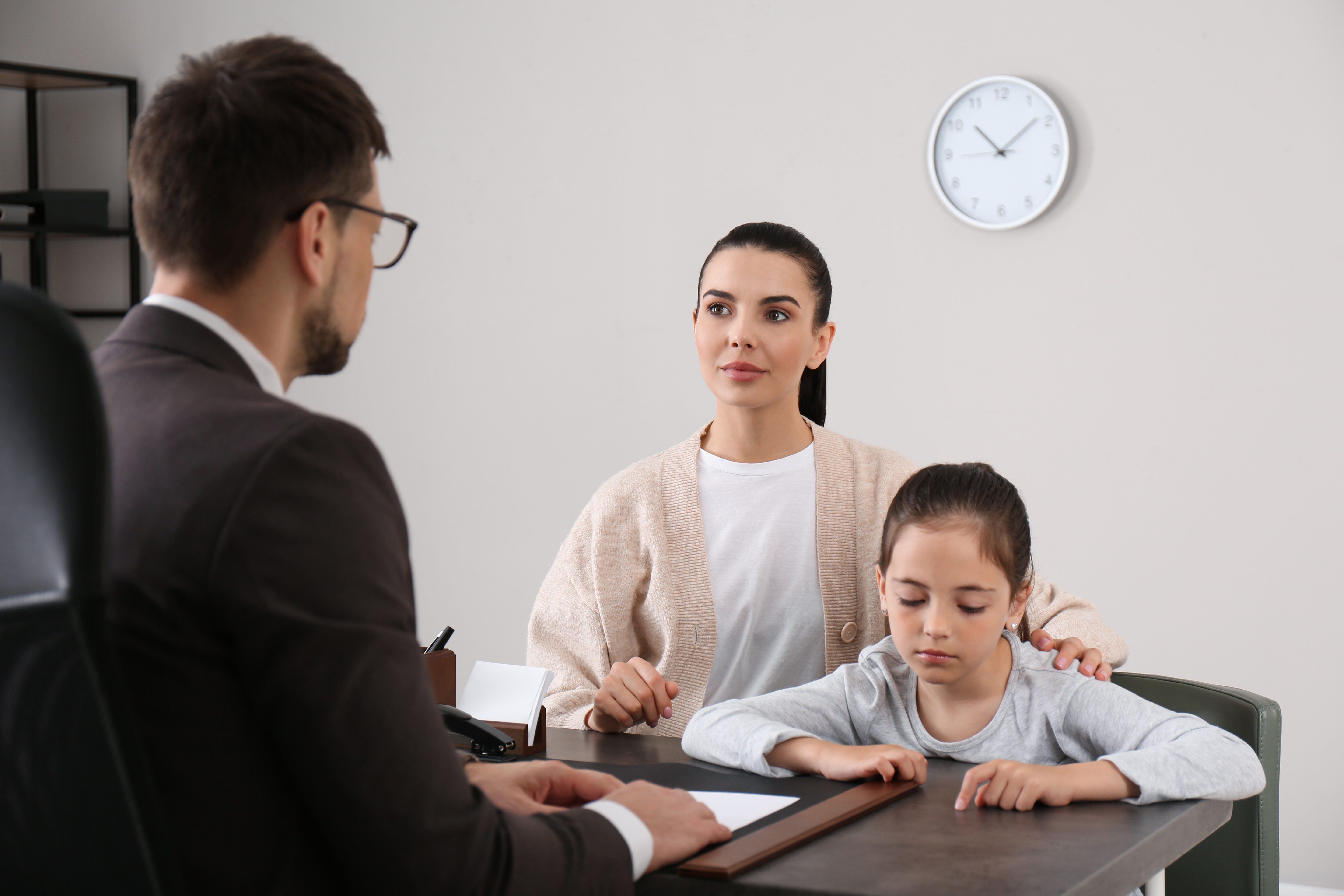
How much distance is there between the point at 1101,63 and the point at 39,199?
340cm

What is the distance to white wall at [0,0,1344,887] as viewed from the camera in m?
2.97

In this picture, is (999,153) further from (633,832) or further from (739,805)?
(633,832)

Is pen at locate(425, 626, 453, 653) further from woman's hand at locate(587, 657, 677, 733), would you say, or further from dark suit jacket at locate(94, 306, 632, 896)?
dark suit jacket at locate(94, 306, 632, 896)

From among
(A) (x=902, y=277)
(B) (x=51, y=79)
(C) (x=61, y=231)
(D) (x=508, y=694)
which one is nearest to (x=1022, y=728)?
(D) (x=508, y=694)

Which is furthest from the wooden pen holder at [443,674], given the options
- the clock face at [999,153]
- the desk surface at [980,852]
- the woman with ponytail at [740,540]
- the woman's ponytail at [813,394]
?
the clock face at [999,153]

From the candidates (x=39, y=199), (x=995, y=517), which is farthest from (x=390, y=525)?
(x=39, y=199)

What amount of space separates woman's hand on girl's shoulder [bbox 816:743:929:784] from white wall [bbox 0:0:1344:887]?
6.71ft

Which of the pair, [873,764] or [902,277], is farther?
[902,277]

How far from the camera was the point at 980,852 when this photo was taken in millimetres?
1063

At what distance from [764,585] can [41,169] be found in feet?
12.1

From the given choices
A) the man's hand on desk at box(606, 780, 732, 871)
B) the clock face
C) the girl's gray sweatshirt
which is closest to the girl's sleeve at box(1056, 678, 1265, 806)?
the girl's gray sweatshirt

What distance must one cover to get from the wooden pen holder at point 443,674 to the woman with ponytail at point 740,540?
263 mm

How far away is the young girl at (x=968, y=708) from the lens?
4.08 feet

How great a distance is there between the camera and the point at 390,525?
2.97 ft
